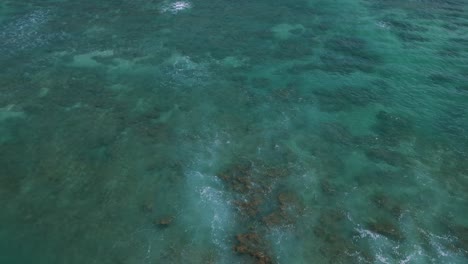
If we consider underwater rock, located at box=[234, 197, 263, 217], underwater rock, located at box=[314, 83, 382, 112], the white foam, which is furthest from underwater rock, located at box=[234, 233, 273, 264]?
the white foam

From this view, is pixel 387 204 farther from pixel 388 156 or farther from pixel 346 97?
pixel 346 97

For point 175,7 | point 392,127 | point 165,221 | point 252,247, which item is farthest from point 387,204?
point 175,7

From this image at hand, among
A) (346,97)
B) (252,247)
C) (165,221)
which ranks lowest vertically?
(252,247)

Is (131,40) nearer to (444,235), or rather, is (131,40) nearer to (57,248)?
(57,248)

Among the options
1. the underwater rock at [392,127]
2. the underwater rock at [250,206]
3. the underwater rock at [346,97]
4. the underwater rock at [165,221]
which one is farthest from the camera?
the underwater rock at [346,97]

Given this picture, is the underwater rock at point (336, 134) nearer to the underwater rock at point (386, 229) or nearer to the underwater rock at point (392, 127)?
the underwater rock at point (392, 127)

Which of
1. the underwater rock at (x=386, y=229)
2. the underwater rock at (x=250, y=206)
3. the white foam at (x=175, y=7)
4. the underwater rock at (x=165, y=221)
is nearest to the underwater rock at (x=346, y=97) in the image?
the underwater rock at (x=386, y=229)

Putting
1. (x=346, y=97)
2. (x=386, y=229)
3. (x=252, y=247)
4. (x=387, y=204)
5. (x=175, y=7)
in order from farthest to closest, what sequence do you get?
1. (x=175, y=7)
2. (x=346, y=97)
3. (x=387, y=204)
4. (x=386, y=229)
5. (x=252, y=247)

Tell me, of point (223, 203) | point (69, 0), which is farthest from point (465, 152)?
point (69, 0)
